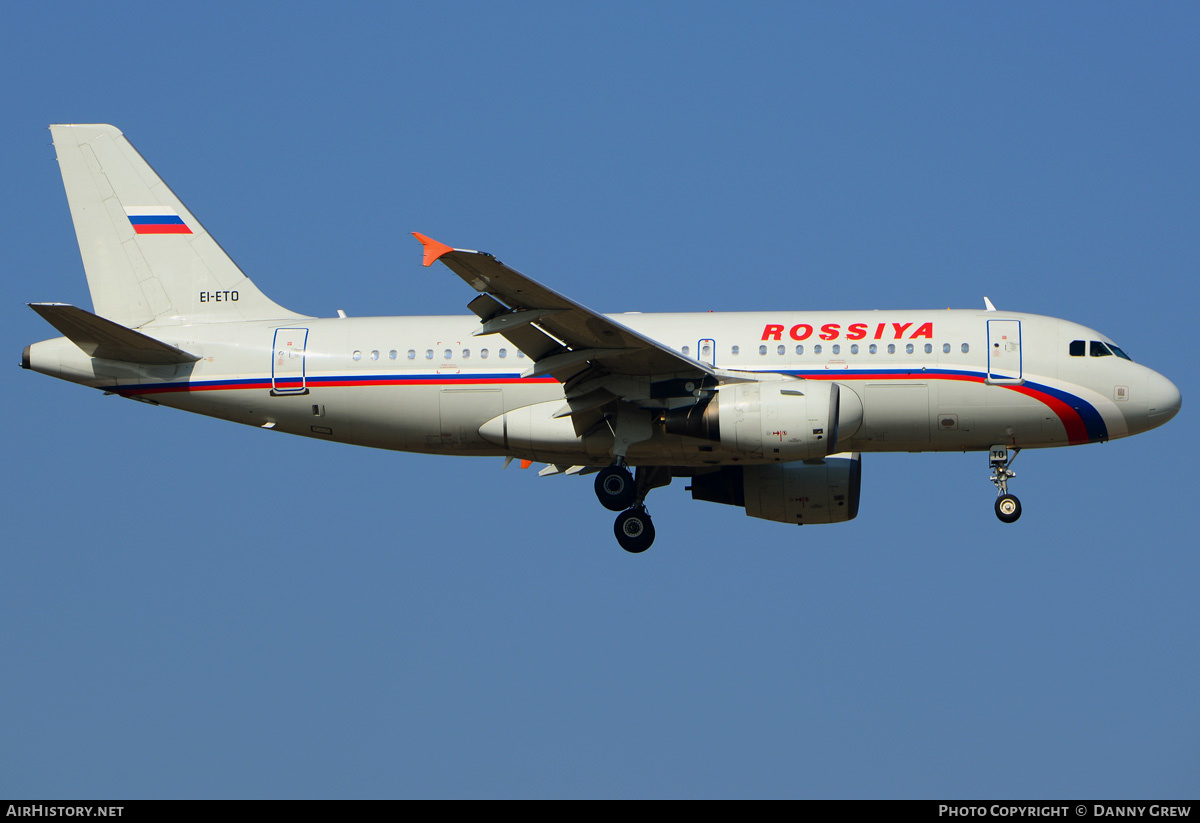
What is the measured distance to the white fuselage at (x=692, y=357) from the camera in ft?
104

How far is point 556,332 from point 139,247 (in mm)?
11441

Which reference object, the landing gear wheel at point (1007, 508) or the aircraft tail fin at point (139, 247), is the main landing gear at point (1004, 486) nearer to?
the landing gear wheel at point (1007, 508)

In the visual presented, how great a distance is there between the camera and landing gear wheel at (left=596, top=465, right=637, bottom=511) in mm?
33156

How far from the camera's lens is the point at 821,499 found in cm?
3522

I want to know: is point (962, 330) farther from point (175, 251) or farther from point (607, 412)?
point (175, 251)

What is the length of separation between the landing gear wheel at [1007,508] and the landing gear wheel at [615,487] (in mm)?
7809

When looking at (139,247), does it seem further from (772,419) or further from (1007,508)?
(1007,508)

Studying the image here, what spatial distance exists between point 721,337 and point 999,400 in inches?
231

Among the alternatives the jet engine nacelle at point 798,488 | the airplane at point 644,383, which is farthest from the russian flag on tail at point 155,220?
the jet engine nacelle at point 798,488
